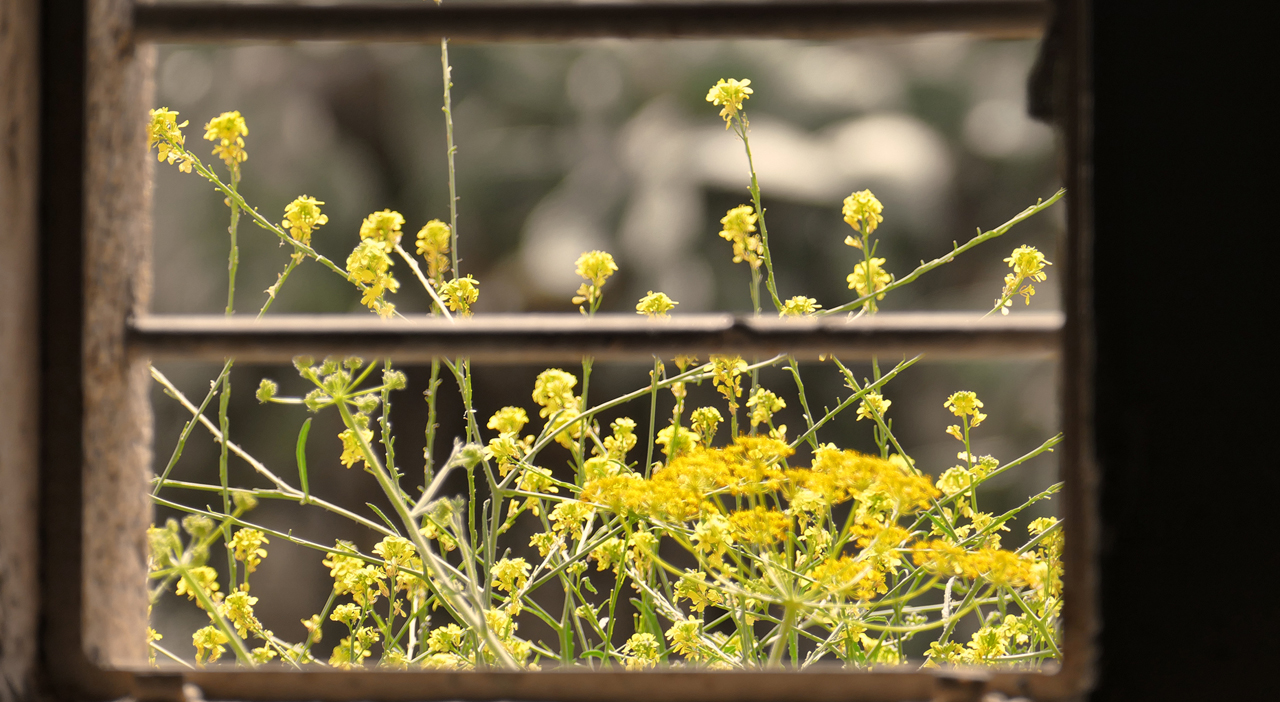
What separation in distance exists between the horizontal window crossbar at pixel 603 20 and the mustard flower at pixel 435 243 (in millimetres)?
490

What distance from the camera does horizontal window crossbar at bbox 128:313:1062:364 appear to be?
0.47 m

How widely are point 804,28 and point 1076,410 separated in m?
0.23

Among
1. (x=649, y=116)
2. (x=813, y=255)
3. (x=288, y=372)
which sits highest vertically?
(x=649, y=116)

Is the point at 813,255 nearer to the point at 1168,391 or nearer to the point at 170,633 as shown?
the point at 170,633

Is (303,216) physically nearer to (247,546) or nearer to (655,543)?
(247,546)

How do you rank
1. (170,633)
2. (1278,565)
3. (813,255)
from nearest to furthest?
(1278,565), (170,633), (813,255)

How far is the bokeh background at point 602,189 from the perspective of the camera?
6.39m

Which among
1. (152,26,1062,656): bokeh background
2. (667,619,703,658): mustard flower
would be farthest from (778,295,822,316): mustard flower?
(152,26,1062,656): bokeh background

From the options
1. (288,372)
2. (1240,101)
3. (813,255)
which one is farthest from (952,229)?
(1240,101)

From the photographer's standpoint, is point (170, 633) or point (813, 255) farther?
point (813, 255)

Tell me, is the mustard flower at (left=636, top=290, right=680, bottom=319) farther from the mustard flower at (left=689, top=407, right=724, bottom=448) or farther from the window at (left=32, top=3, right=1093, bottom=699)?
the window at (left=32, top=3, right=1093, bottom=699)

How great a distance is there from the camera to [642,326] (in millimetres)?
477

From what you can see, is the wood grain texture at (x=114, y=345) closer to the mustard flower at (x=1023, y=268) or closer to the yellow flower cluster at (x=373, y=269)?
the yellow flower cluster at (x=373, y=269)

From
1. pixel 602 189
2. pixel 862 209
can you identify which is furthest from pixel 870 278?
pixel 602 189
